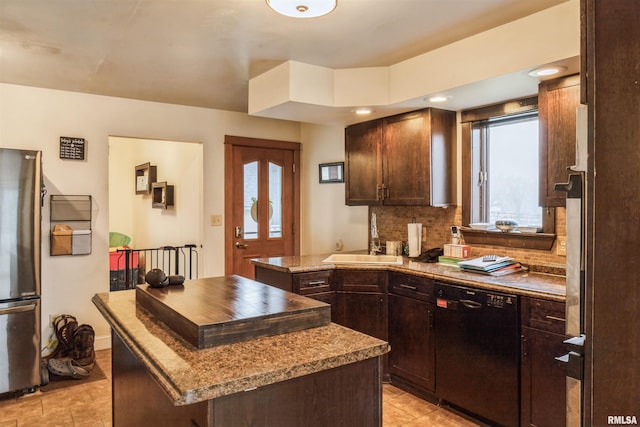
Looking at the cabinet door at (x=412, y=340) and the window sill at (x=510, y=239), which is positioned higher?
the window sill at (x=510, y=239)

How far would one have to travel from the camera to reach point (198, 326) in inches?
50.1

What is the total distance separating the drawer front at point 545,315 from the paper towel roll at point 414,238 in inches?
51.2

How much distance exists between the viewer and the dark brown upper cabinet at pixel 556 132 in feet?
7.87

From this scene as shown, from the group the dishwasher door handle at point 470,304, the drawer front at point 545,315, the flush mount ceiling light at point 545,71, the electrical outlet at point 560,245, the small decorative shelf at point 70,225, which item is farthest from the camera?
the small decorative shelf at point 70,225

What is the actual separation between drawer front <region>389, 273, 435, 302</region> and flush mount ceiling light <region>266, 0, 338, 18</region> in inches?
70.0

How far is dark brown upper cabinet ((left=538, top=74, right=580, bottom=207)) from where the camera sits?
7.87 feet

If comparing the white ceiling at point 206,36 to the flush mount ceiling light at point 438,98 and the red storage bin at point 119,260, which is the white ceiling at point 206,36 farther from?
the red storage bin at point 119,260

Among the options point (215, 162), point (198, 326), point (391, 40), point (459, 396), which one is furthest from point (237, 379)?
point (215, 162)

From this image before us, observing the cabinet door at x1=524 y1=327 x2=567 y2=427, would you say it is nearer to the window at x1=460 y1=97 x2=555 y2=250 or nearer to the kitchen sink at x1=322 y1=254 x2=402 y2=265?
the window at x1=460 y1=97 x2=555 y2=250

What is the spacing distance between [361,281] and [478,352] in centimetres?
97

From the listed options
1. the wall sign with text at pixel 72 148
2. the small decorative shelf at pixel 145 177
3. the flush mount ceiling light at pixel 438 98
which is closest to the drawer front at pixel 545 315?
the flush mount ceiling light at pixel 438 98

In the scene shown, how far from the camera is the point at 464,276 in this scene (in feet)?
8.88

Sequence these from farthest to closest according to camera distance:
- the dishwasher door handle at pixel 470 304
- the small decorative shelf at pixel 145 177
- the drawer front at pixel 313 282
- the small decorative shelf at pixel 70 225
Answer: the small decorative shelf at pixel 145 177 < the small decorative shelf at pixel 70 225 < the drawer front at pixel 313 282 < the dishwasher door handle at pixel 470 304

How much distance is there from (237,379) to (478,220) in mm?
2719
